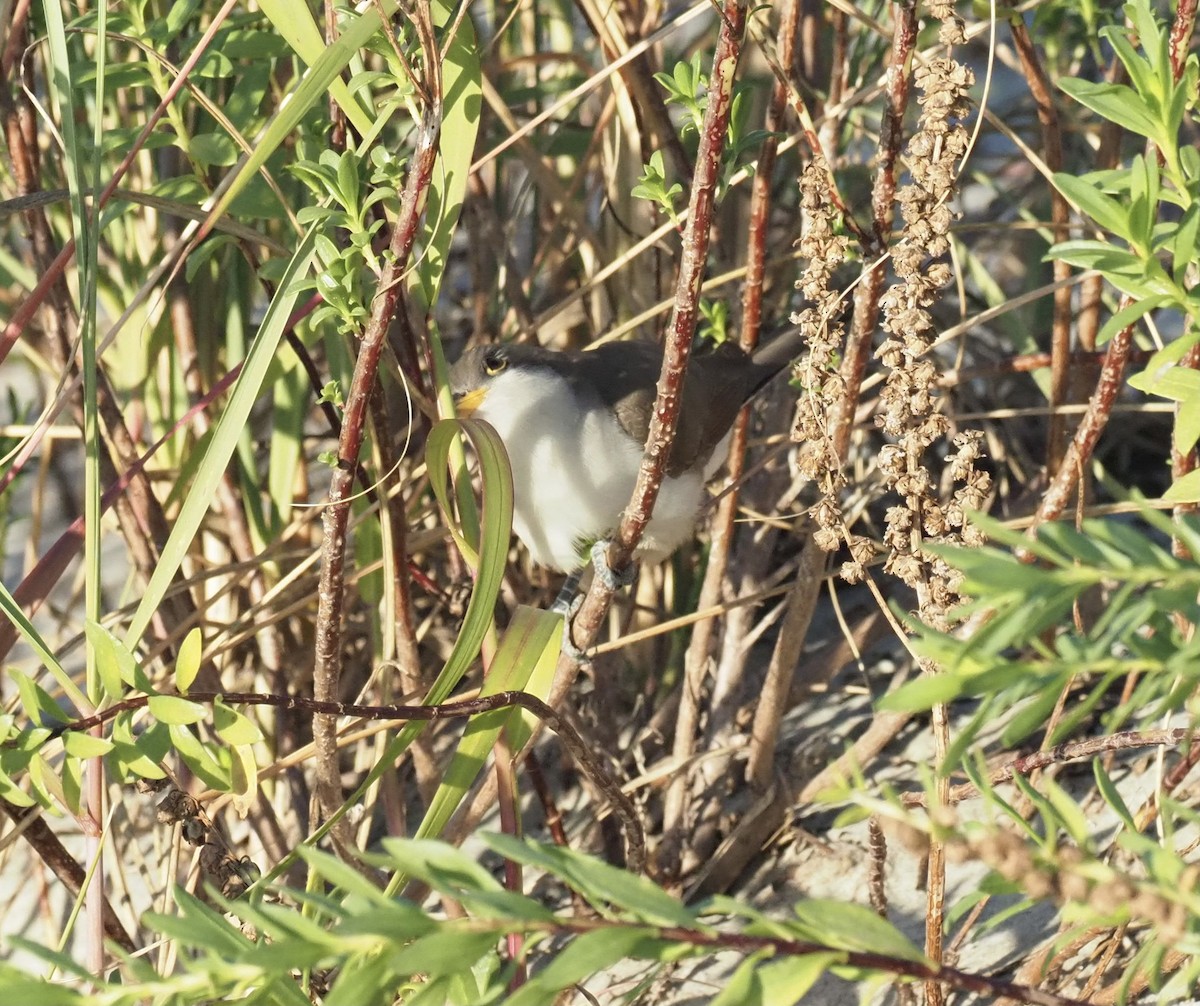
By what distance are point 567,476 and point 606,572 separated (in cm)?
63

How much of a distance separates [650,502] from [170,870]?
848 mm

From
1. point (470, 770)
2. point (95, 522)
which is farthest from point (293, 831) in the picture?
point (95, 522)

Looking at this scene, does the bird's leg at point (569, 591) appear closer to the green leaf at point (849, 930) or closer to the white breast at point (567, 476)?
the white breast at point (567, 476)

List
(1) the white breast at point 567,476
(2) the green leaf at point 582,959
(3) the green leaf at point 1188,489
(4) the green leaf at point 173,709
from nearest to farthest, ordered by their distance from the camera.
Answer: (2) the green leaf at point 582,959, (3) the green leaf at point 1188,489, (4) the green leaf at point 173,709, (1) the white breast at point 567,476

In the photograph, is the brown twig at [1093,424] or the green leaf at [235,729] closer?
the green leaf at [235,729]

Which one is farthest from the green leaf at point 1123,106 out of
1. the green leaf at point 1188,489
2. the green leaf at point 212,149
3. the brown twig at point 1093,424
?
the green leaf at point 212,149

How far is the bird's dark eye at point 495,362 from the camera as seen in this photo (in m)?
2.79

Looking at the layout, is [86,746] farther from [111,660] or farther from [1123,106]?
[1123,106]

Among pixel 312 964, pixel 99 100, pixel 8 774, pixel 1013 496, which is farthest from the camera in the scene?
pixel 1013 496

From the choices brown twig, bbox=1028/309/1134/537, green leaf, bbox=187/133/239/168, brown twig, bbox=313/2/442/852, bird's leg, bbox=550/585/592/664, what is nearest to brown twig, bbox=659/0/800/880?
bird's leg, bbox=550/585/592/664

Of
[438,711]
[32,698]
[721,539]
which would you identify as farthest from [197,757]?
[721,539]

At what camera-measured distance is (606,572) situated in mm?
2078

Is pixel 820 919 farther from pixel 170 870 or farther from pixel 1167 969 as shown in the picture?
pixel 170 870

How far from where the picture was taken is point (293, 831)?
2639 millimetres
